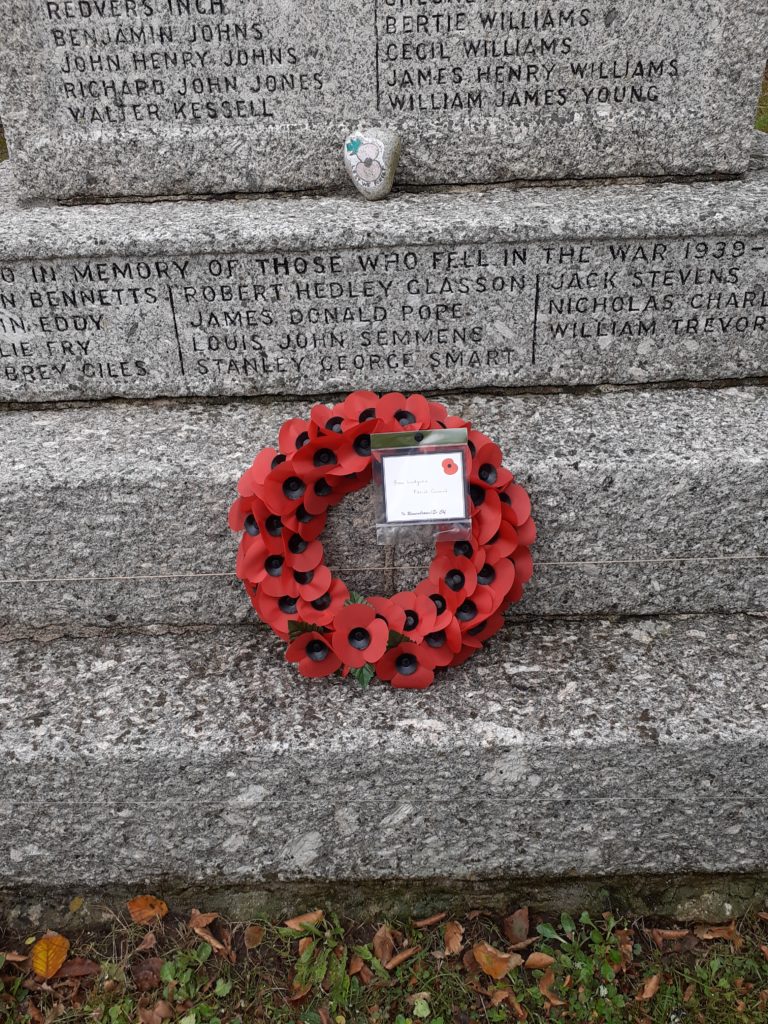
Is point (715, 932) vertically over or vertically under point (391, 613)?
under

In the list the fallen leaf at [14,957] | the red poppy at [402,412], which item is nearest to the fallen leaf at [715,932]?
the red poppy at [402,412]

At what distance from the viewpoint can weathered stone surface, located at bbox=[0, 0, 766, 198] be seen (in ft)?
6.93

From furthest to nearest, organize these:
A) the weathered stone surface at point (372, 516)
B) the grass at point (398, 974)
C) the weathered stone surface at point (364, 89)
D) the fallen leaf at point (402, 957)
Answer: the weathered stone surface at point (364, 89), the weathered stone surface at point (372, 516), the fallen leaf at point (402, 957), the grass at point (398, 974)

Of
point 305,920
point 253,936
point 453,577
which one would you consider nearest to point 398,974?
point 305,920

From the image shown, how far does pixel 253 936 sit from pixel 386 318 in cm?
168

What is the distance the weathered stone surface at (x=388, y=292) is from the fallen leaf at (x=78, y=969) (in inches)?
60.0

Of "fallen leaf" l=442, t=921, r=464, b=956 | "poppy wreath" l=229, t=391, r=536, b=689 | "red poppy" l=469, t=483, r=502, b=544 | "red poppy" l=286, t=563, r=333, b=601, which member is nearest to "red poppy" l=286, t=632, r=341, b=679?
"poppy wreath" l=229, t=391, r=536, b=689

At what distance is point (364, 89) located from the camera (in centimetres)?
223

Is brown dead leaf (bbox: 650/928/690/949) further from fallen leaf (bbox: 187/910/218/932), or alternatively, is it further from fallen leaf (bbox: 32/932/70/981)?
fallen leaf (bbox: 32/932/70/981)

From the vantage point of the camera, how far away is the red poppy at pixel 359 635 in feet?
6.07

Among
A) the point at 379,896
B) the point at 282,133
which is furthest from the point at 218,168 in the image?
the point at 379,896

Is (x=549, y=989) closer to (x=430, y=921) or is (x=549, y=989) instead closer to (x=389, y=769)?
(x=430, y=921)

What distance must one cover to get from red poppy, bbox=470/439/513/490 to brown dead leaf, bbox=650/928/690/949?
1193 mm

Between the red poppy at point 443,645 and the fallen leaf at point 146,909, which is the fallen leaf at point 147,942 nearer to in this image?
the fallen leaf at point 146,909
